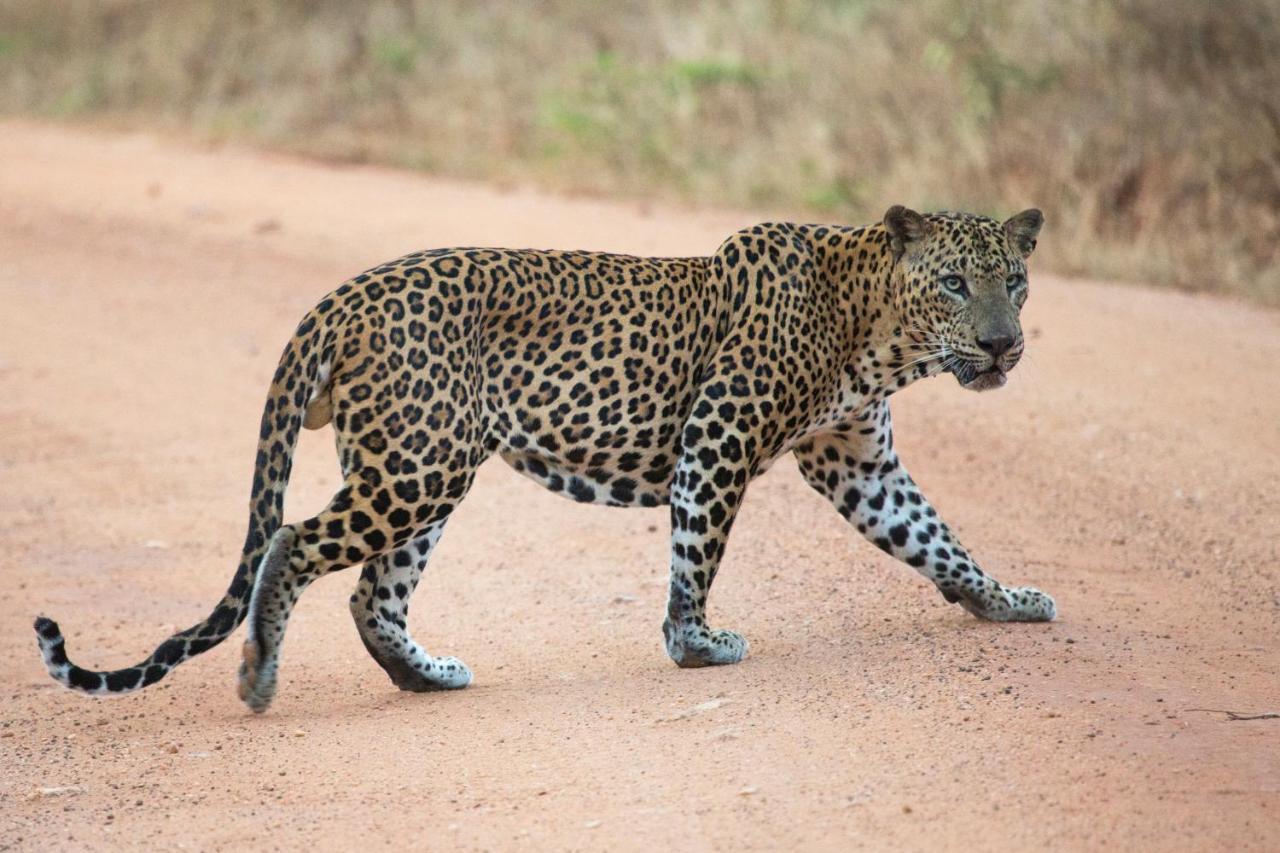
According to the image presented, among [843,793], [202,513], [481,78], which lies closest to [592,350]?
[843,793]

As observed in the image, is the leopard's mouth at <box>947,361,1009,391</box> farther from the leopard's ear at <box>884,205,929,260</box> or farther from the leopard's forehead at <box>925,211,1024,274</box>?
→ the leopard's ear at <box>884,205,929,260</box>

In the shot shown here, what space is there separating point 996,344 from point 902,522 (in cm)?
88

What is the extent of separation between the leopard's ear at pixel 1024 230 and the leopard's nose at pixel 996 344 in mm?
439

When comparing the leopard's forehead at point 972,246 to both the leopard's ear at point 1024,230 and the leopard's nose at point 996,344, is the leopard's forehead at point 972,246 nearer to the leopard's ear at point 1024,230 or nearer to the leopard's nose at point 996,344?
the leopard's ear at point 1024,230

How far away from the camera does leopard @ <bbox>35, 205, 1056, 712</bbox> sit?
6074mm

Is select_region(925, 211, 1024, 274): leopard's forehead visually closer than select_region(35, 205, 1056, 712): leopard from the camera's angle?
No

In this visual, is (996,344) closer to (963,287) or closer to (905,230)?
(963,287)

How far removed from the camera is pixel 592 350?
6.42m

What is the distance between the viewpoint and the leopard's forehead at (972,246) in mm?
6312

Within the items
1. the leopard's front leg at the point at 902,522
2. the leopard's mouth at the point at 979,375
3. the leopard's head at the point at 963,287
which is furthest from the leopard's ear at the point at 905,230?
the leopard's front leg at the point at 902,522

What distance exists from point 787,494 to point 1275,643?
2891 mm

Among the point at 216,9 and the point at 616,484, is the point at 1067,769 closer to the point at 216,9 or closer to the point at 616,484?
the point at 616,484

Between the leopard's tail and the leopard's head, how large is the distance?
1.97 metres

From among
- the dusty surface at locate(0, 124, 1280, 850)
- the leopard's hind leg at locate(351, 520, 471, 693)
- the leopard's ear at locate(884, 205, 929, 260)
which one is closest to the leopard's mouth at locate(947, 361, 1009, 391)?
the leopard's ear at locate(884, 205, 929, 260)
